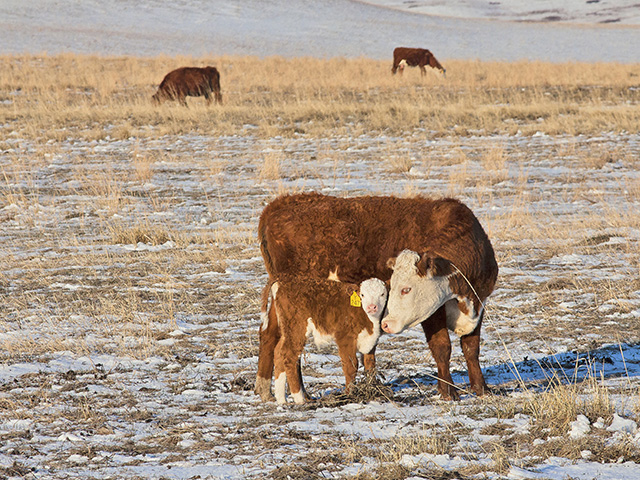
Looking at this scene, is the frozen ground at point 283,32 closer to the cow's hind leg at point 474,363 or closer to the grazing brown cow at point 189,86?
the grazing brown cow at point 189,86

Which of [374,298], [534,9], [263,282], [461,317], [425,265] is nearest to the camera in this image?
[425,265]

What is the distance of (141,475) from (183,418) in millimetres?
1015

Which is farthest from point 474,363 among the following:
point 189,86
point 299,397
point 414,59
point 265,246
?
point 414,59

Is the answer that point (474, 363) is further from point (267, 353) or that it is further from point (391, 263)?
point (267, 353)

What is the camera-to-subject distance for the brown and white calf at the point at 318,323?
546 centimetres

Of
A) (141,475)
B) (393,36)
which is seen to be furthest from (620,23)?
(141,475)

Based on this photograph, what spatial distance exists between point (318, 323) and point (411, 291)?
73cm

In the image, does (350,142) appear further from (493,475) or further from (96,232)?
(493,475)

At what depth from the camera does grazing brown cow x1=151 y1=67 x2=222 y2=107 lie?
24.2 metres

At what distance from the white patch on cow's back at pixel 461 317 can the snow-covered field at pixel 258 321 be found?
12.9 inches

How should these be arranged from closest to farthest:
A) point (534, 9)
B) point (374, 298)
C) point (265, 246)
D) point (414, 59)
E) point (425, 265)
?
point (425, 265)
point (374, 298)
point (265, 246)
point (414, 59)
point (534, 9)

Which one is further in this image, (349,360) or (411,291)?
(349,360)

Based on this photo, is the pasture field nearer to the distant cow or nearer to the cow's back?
the cow's back

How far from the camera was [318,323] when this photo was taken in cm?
A: 553
